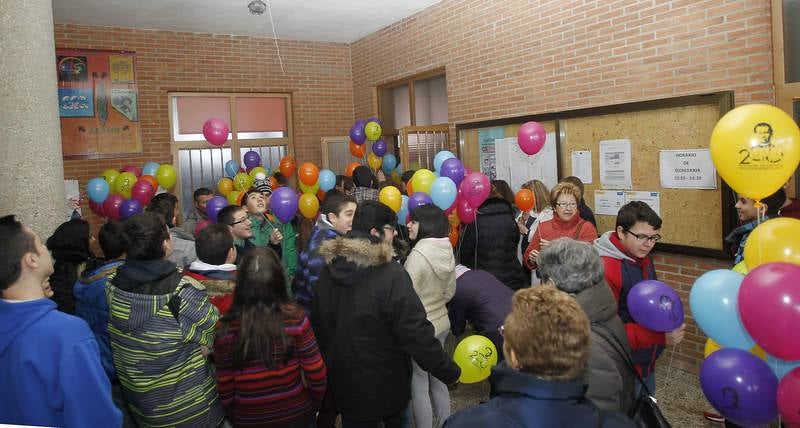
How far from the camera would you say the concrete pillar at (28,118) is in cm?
302

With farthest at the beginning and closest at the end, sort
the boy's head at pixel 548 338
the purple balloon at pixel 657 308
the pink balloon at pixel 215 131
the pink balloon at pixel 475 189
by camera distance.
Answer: the pink balloon at pixel 215 131
the pink balloon at pixel 475 189
the purple balloon at pixel 657 308
the boy's head at pixel 548 338

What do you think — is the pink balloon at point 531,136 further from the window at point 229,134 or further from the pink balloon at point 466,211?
the window at point 229,134

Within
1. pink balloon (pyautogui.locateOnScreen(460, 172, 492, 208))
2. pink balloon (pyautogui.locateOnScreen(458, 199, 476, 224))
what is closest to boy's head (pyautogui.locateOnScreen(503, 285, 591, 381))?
pink balloon (pyautogui.locateOnScreen(460, 172, 492, 208))

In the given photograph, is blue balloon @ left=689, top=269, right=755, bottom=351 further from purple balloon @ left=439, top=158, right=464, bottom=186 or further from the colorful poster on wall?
the colorful poster on wall

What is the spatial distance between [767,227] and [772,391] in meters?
0.56

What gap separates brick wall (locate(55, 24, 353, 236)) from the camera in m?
6.86

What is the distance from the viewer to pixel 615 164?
180 inches

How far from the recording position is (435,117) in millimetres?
7082

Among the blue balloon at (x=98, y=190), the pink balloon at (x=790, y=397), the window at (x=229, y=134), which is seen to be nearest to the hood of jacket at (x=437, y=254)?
the pink balloon at (x=790, y=397)

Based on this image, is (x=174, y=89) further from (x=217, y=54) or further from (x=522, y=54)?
(x=522, y=54)

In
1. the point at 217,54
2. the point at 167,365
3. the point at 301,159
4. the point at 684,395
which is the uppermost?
the point at 217,54

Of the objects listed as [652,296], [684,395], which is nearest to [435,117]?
[684,395]

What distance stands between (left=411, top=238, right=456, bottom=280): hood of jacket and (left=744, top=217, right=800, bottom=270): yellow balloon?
1258mm

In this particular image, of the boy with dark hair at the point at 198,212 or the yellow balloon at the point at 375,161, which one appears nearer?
the boy with dark hair at the point at 198,212
